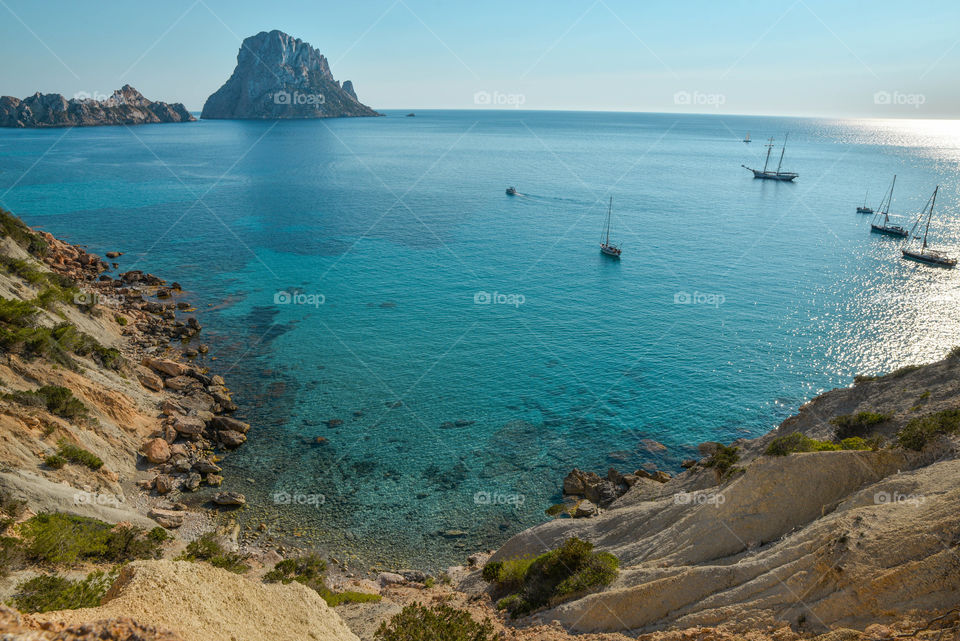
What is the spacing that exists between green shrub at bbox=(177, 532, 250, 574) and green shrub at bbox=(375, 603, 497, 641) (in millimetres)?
7798

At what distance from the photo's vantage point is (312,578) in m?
25.4

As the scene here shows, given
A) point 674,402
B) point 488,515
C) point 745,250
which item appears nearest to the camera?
point 488,515

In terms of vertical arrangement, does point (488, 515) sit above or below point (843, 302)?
below

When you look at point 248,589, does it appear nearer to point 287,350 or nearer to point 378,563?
point 378,563

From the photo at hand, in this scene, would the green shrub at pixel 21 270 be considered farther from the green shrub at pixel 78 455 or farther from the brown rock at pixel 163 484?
the brown rock at pixel 163 484

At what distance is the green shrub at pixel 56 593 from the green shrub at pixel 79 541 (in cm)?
147

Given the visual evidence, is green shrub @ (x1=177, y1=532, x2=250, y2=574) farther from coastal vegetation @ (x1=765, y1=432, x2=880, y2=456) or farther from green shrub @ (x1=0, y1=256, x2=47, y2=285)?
green shrub @ (x1=0, y1=256, x2=47, y2=285)

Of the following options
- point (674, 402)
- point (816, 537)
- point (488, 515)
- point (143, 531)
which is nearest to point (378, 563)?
point (488, 515)

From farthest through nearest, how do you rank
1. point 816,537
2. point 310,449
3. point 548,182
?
point 548,182, point 310,449, point 816,537

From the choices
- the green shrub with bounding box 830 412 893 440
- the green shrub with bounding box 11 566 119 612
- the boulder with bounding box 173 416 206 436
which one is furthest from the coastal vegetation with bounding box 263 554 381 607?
the green shrub with bounding box 830 412 893 440

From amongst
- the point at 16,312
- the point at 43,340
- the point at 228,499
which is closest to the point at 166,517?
the point at 228,499

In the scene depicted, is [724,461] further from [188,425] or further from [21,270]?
[21,270]

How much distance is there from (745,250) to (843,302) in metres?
22.2

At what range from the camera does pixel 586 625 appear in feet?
62.9
